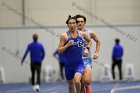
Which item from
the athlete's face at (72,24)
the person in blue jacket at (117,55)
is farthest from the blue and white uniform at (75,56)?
the person in blue jacket at (117,55)

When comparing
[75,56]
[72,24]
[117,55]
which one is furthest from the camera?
[117,55]

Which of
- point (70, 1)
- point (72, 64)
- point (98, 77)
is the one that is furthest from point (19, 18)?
point (72, 64)

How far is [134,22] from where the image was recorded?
27016mm

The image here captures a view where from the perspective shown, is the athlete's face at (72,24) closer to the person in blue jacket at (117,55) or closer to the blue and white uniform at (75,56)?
the blue and white uniform at (75,56)

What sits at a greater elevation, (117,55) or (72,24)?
(72,24)

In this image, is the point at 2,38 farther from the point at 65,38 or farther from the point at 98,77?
the point at 65,38

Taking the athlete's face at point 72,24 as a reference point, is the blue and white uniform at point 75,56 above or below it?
below

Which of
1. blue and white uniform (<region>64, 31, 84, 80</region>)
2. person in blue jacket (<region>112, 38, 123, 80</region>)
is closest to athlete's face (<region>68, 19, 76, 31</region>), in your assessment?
blue and white uniform (<region>64, 31, 84, 80</region>)

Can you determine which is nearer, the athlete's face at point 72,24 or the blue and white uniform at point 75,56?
the athlete's face at point 72,24

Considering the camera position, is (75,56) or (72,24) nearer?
(72,24)

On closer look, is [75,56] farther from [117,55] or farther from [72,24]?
[117,55]

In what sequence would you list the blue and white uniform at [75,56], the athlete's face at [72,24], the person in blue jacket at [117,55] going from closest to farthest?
1. the athlete's face at [72,24]
2. the blue and white uniform at [75,56]
3. the person in blue jacket at [117,55]

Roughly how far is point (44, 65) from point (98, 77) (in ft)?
9.75

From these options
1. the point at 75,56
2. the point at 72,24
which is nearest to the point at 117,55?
the point at 75,56
